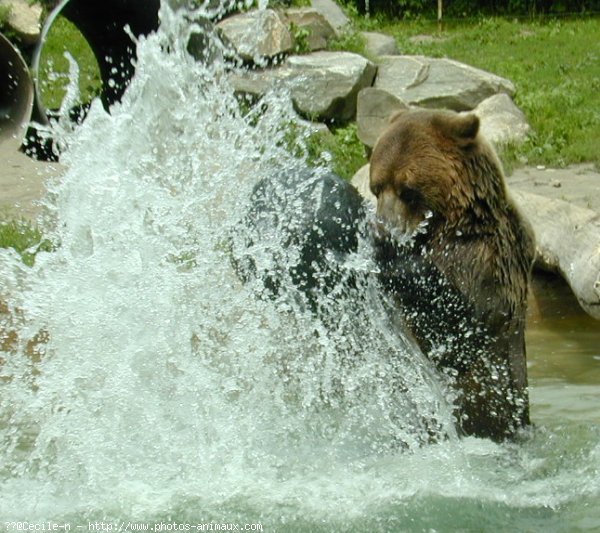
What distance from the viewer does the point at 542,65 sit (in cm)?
1489

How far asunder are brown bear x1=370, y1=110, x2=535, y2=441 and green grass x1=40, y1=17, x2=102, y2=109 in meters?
8.49

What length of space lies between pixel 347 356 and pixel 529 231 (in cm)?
108

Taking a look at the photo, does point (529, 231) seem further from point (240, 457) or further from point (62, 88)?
point (62, 88)

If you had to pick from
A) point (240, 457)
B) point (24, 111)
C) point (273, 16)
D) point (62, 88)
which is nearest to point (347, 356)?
point (240, 457)

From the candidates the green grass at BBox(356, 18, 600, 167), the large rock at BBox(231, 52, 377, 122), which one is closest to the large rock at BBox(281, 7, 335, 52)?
the large rock at BBox(231, 52, 377, 122)

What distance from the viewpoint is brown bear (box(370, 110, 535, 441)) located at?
474 centimetres

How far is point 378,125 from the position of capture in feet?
33.6

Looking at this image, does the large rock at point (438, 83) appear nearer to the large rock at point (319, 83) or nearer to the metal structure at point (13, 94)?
the large rock at point (319, 83)

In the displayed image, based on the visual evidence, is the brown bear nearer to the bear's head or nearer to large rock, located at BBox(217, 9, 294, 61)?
the bear's head

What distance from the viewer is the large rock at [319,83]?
11.4 m

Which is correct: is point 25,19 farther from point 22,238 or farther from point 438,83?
point 22,238

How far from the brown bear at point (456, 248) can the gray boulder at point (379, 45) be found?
348 inches

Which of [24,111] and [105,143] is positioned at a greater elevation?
[105,143]

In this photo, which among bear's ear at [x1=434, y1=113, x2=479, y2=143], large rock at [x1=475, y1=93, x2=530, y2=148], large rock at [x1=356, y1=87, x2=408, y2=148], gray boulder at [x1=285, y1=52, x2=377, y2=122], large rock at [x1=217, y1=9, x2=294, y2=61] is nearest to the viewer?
bear's ear at [x1=434, y1=113, x2=479, y2=143]
